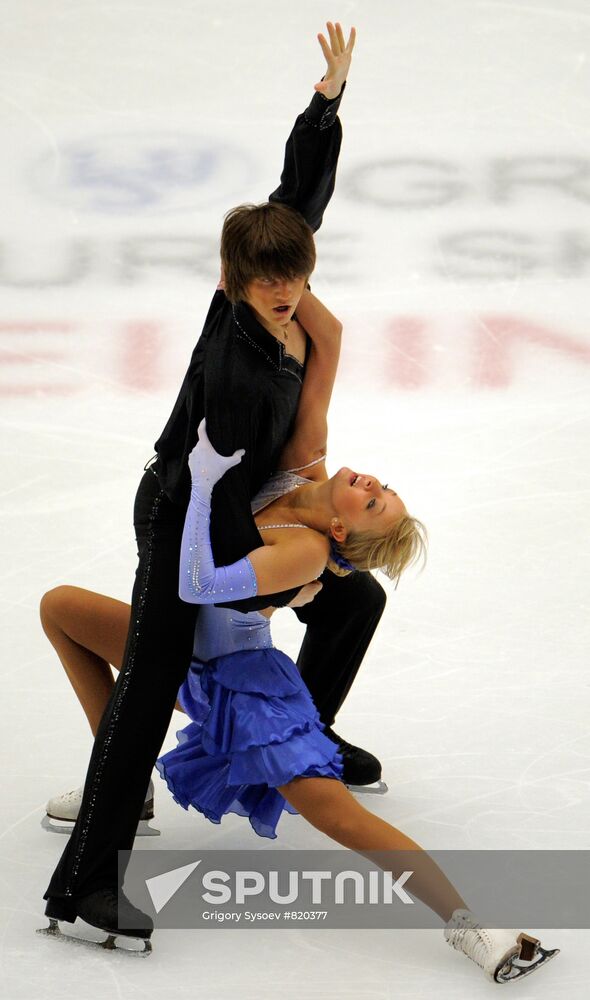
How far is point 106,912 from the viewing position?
2674 mm

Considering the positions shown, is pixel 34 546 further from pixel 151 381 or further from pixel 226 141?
pixel 226 141

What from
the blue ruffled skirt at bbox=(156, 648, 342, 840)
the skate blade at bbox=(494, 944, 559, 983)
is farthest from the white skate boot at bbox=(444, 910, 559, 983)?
the blue ruffled skirt at bbox=(156, 648, 342, 840)

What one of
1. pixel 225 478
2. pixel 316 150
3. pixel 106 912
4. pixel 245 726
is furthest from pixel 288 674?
pixel 316 150

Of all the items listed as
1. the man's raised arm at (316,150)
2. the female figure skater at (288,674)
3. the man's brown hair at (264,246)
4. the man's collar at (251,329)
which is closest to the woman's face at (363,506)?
the female figure skater at (288,674)

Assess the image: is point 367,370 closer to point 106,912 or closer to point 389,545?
point 389,545

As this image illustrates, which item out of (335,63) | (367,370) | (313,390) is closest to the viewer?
(335,63)

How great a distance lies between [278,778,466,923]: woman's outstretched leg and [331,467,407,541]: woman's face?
525 mm

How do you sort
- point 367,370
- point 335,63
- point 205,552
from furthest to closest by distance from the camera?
point 367,370, point 335,63, point 205,552

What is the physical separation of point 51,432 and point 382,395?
1.45m

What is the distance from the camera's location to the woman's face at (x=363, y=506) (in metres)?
2.80

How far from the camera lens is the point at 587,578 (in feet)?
14.9

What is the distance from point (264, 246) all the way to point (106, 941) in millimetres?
1425

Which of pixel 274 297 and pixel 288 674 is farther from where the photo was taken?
pixel 288 674

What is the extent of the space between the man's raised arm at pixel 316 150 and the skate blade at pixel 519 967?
5.10ft
